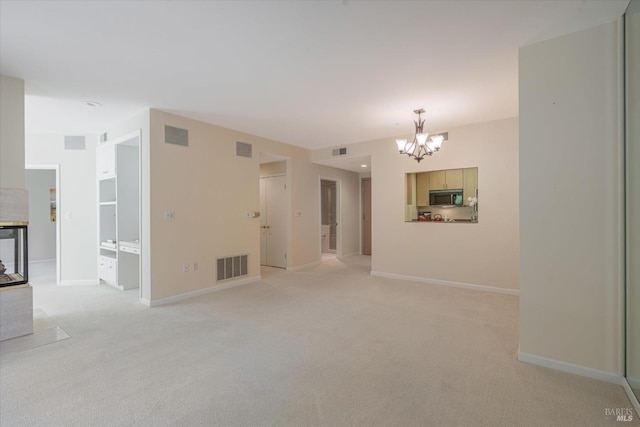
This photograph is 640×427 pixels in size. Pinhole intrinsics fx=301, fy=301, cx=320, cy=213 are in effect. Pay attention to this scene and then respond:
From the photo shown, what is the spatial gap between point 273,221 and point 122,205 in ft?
9.60

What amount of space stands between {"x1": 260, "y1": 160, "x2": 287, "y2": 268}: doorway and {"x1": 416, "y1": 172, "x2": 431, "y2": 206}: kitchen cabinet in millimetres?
2790

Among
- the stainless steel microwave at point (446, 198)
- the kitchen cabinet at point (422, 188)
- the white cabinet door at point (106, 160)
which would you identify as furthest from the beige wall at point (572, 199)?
the white cabinet door at point (106, 160)

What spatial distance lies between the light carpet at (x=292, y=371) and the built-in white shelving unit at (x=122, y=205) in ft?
3.12

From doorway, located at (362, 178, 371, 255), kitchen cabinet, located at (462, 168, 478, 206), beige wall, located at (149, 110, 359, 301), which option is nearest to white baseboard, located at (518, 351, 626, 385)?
kitchen cabinet, located at (462, 168, 478, 206)

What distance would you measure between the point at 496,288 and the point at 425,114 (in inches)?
114

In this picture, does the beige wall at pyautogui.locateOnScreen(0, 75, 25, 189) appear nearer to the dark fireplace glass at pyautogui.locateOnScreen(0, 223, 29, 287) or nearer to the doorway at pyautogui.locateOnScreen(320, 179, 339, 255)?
the dark fireplace glass at pyautogui.locateOnScreen(0, 223, 29, 287)

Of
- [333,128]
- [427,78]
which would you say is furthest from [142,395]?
[333,128]

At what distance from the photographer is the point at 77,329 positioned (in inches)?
131

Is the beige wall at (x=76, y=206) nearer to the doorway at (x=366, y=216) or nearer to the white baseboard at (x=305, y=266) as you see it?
the white baseboard at (x=305, y=266)

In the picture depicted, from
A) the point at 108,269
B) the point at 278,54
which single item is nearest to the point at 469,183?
the point at 278,54

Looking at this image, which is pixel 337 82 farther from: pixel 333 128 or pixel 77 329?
pixel 77 329

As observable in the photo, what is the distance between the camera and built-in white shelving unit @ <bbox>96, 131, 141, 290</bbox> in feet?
15.9

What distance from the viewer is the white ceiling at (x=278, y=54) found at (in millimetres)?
2127

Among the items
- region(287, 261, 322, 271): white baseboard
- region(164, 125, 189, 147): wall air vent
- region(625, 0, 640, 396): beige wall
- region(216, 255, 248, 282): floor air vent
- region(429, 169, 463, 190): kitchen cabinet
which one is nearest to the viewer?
region(625, 0, 640, 396): beige wall
